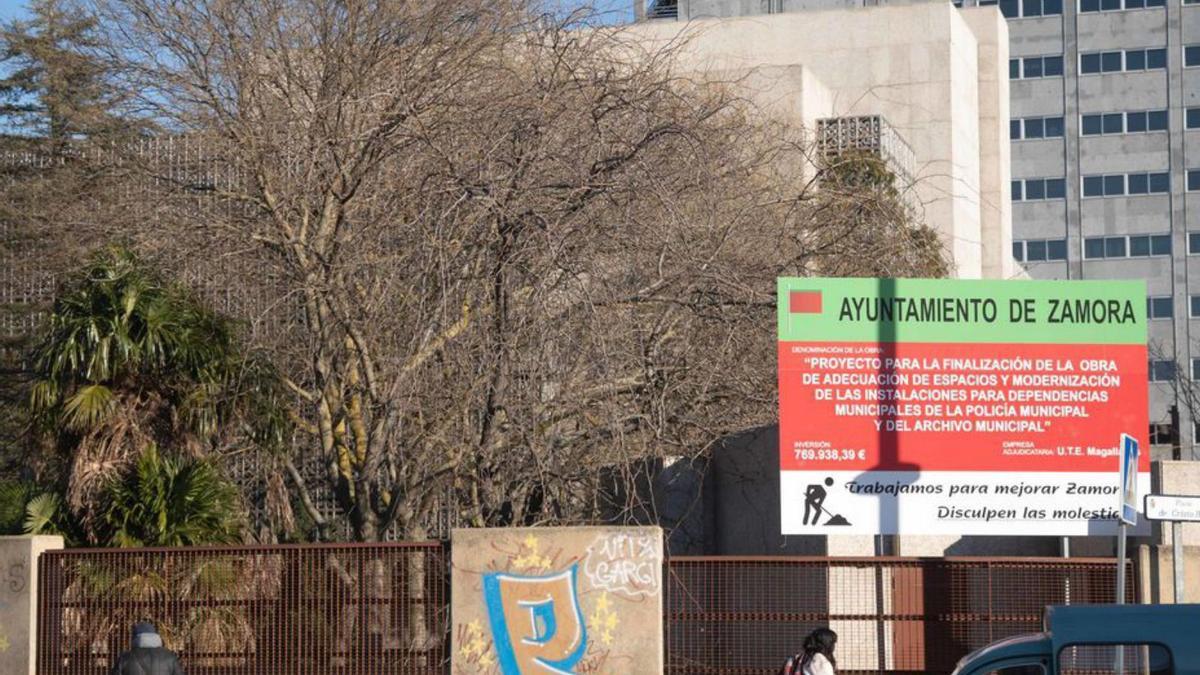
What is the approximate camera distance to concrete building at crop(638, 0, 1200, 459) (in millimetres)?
81438

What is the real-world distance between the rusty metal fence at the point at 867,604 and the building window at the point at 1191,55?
72.6 m

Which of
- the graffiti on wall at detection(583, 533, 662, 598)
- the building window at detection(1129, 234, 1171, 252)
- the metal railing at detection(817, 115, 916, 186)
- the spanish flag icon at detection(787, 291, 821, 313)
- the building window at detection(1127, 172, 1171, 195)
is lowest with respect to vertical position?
the graffiti on wall at detection(583, 533, 662, 598)

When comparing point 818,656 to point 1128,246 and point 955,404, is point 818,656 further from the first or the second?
point 1128,246

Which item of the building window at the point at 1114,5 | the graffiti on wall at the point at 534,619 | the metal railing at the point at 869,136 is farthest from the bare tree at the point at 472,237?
the building window at the point at 1114,5

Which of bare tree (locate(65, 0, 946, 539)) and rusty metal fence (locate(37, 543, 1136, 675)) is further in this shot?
bare tree (locate(65, 0, 946, 539))

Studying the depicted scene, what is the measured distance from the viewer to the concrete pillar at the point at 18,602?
1583 centimetres

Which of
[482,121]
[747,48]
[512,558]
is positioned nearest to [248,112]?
[482,121]

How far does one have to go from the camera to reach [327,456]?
715 inches

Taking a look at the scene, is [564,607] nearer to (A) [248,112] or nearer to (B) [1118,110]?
(A) [248,112]

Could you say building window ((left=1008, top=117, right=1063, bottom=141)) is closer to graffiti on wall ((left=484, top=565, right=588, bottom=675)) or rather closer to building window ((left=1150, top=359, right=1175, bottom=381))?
building window ((left=1150, top=359, right=1175, bottom=381))

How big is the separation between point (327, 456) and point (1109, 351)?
8092 millimetres

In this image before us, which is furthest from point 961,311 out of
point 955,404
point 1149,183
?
point 1149,183

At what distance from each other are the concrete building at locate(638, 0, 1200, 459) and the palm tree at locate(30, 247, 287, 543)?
222 ft

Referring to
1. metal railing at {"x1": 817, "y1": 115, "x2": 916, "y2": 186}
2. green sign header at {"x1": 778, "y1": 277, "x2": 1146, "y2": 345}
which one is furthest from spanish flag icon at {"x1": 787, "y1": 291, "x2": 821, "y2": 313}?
metal railing at {"x1": 817, "y1": 115, "x2": 916, "y2": 186}
